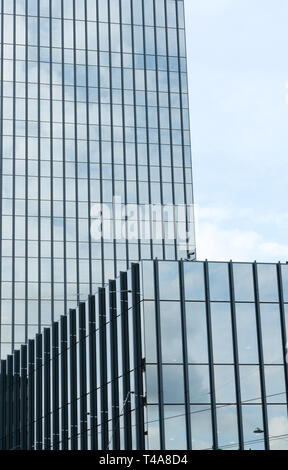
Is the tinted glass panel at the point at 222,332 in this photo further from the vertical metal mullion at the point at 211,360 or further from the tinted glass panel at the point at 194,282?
the tinted glass panel at the point at 194,282

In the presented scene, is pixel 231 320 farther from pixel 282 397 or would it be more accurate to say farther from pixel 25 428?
pixel 25 428

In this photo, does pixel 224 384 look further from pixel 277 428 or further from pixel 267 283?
pixel 267 283

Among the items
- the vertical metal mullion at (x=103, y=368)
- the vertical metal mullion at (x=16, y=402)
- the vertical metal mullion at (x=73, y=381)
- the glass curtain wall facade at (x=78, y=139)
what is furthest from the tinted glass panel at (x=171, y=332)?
the glass curtain wall facade at (x=78, y=139)

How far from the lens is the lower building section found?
145 feet

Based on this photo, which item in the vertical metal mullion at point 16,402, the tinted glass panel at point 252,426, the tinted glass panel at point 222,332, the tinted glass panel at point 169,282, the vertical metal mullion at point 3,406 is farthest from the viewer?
the vertical metal mullion at point 3,406

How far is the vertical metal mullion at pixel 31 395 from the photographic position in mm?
61125

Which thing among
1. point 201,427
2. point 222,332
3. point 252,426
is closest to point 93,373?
point 222,332

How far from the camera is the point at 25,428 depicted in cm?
6281

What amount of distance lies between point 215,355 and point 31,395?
807 inches

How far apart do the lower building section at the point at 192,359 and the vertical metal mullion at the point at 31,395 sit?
36.1ft

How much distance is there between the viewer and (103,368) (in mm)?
49906

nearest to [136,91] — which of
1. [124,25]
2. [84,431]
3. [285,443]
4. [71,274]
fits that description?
[124,25]

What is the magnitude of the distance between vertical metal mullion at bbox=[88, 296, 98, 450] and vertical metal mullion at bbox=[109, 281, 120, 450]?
2743mm
